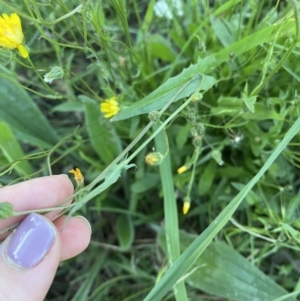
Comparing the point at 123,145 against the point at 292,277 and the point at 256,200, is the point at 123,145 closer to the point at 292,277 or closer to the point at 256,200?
the point at 256,200

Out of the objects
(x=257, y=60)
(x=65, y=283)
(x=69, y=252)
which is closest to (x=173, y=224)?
(x=69, y=252)

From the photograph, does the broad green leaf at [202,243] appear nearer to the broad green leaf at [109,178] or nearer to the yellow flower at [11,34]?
the broad green leaf at [109,178]

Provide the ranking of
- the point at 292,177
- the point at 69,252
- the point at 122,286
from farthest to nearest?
the point at 122,286, the point at 292,177, the point at 69,252

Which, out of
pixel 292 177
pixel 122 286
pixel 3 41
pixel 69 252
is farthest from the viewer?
pixel 122 286

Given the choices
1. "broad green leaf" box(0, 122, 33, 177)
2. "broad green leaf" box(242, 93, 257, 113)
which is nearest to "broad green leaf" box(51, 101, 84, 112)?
"broad green leaf" box(0, 122, 33, 177)

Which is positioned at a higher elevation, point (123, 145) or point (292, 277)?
point (123, 145)

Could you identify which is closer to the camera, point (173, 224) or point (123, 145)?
point (173, 224)

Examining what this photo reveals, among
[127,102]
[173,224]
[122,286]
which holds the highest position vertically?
[127,102]
